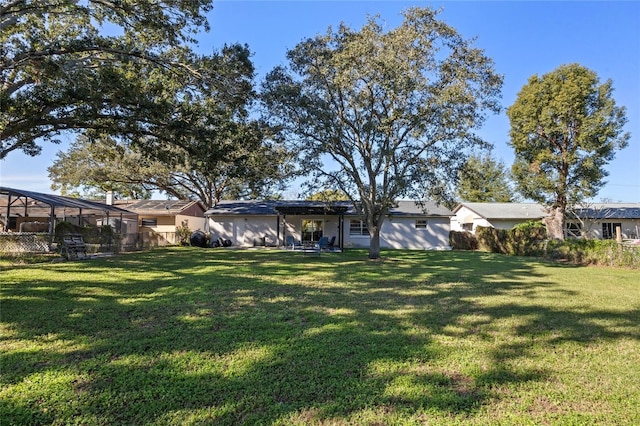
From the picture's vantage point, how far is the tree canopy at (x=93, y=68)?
10.1 metres

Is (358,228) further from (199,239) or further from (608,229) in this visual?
(608,229)

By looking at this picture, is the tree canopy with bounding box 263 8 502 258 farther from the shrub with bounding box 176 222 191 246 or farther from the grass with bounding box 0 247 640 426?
the shrub with bounding box 176 222 191 246

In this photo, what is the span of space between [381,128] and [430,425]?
40.4 ft

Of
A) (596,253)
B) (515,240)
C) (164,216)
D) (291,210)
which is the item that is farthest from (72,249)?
(515,240)

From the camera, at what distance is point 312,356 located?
4.05 metres

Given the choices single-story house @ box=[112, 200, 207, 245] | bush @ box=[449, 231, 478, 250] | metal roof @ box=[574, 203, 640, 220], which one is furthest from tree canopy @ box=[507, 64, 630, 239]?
single-story house @ box=[112, 200, 207, 245]

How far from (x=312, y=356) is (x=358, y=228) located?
21571 millimetres

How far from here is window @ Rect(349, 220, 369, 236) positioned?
25312mm

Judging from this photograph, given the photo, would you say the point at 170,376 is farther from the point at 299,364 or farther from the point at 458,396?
the point at 458,396

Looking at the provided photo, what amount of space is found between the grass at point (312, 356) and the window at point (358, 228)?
17285mm

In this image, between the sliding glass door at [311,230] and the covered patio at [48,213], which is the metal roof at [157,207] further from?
the sliding glass door at [311,230]

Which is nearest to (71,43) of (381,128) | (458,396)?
(381,128)

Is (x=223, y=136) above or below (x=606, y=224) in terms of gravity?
above

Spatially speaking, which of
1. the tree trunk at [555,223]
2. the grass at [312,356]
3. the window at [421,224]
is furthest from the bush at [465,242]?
the grass at [312,356]
